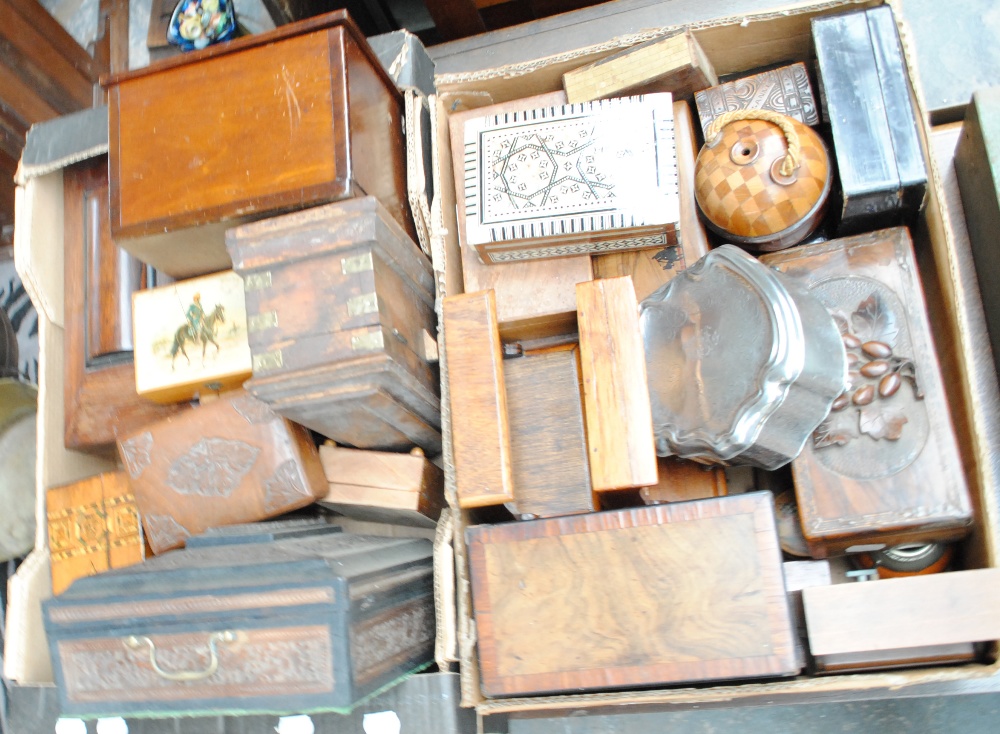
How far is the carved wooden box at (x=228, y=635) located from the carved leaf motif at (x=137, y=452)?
35 cm

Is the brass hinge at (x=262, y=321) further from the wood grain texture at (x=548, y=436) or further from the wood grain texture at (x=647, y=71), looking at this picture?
the wood grain texture at (x=647, y=71)

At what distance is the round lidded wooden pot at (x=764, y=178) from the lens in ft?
5.01

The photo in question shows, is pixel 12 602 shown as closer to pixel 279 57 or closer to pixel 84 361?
pixel 84 361

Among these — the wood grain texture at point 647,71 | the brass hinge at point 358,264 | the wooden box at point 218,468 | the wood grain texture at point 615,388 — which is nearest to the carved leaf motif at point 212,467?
the wooden box at point 218,468

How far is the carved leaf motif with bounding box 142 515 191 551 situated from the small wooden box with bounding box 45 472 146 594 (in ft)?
0.20

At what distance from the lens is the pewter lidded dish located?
1363mm

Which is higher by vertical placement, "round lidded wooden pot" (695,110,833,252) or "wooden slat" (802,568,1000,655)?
"round lidded wooden pot" (695,110,833,252)

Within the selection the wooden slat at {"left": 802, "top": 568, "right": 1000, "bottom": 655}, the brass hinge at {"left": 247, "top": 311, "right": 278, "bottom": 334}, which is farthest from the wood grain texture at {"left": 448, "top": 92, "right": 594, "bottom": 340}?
the wooden slat at {"left": 802, "top": 568, "right": 1000, "bottom": 655}

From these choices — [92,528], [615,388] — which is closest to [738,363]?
[615,388]

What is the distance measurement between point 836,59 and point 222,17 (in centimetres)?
A: 167

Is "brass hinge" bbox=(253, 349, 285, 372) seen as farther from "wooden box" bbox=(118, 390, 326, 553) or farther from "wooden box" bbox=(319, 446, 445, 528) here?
"wooden box" bbox=(319, 446, 445, 528)

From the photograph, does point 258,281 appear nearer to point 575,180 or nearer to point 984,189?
point 575,180

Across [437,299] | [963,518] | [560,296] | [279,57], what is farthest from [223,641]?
[963,518]

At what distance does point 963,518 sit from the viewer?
140 cm
